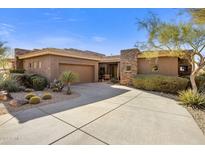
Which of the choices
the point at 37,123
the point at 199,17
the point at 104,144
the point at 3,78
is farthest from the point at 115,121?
the point at 3,78

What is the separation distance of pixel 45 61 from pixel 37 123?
31.5ft

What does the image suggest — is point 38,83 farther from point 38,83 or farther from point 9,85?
point 9,85

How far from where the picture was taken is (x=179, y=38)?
26.0 feet

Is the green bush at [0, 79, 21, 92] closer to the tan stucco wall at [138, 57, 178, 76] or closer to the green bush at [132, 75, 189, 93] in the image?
the green bush at [132, 75, 189, 93]

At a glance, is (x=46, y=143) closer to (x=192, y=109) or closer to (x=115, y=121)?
(x=115, y=121)

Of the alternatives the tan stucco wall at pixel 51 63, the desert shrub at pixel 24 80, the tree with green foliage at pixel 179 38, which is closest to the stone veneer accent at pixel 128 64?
the tree with green foliage at pixel 179 38

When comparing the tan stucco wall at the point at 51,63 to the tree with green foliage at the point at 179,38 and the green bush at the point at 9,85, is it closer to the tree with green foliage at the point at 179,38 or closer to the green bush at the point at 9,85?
the green bush at the point at 9,85

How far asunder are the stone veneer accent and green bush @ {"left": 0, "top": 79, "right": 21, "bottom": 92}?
32.2 ft

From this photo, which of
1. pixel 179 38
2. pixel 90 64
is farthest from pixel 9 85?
pixel 179 38

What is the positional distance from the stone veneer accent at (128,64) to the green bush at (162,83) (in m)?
1.58

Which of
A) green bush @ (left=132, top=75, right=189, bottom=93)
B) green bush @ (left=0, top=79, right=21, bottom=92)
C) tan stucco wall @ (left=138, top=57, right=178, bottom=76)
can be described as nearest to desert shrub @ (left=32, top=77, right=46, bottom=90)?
green bush @ (left=0, top=79, right=21, bottom=92)

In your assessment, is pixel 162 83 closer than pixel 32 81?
Yes

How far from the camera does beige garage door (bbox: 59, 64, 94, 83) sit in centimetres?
1407

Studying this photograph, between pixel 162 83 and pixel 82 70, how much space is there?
885cm
